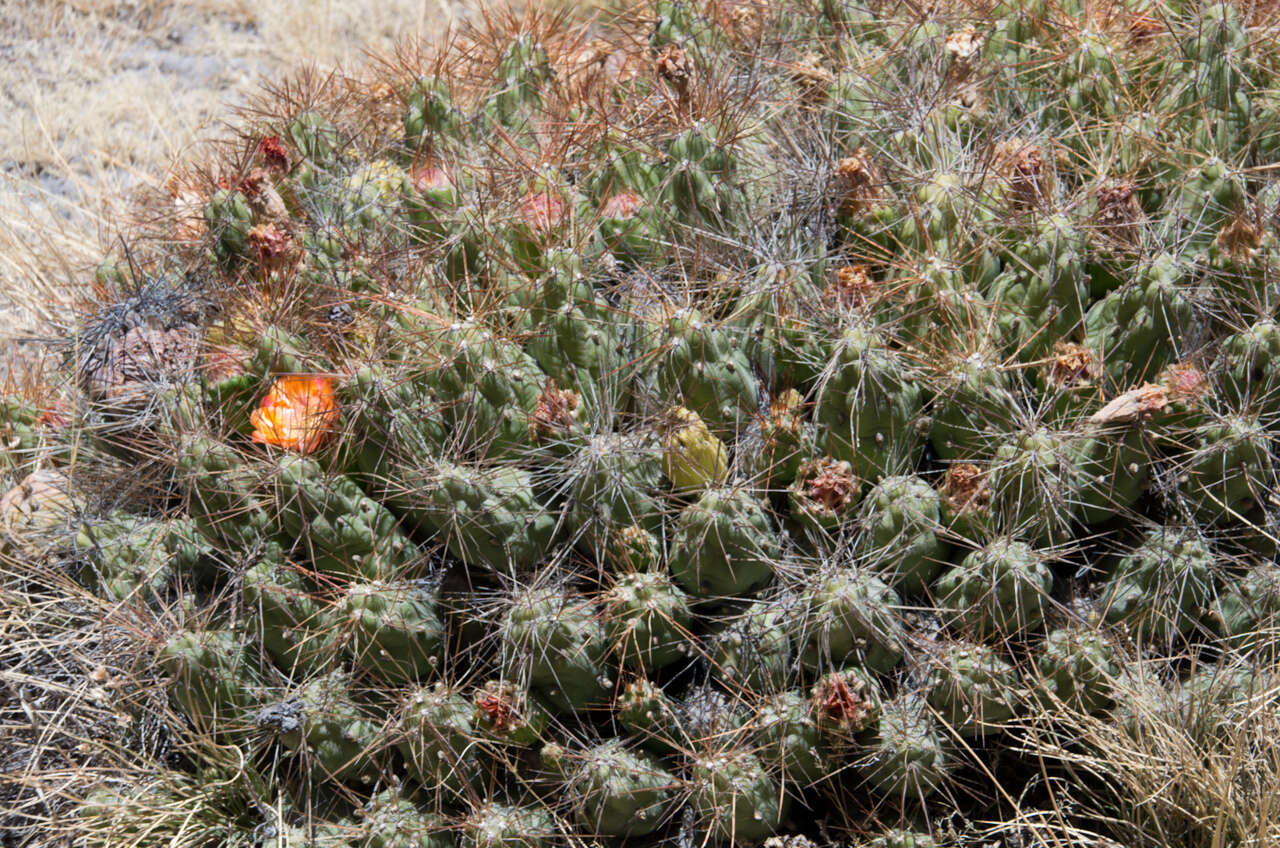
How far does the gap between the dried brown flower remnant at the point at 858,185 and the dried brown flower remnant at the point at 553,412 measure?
106 cm

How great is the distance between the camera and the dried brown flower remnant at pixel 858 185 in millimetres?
3045

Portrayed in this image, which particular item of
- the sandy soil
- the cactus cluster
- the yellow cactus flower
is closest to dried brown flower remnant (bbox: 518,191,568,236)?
the cactus cluster

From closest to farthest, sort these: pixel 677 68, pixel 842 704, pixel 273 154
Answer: pixel 842 704 → pixel 677 68 → pixel 273 154

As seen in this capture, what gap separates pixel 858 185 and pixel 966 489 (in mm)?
1005

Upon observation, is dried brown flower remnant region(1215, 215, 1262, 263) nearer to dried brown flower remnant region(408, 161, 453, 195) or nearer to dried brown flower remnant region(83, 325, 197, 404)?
dried brown flower remnant region(408, 161, 453, 195)

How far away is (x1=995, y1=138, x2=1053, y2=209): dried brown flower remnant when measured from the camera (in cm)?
290

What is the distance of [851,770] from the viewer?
2.84 metres

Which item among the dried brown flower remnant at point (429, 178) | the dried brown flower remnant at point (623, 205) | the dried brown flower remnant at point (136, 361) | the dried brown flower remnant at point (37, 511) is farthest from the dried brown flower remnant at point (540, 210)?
the dried brown flower remnant at point (37, 511)

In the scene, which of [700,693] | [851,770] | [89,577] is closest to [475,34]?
[89,577]

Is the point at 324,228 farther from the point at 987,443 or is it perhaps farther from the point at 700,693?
the point at 987,443

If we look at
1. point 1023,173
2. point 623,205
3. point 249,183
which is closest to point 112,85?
point 249,183

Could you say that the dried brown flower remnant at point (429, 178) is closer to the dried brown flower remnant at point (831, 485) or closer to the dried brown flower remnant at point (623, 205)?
the dried brown flower remnant at point (623, 205)

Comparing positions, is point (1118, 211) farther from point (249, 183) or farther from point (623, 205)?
point (249, 183)

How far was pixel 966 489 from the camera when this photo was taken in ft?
8.75
